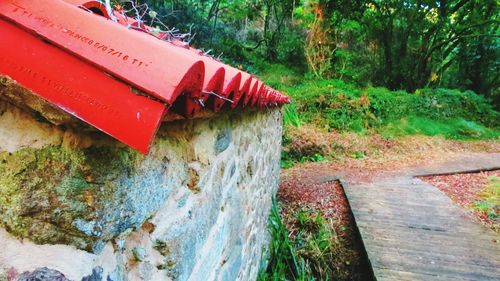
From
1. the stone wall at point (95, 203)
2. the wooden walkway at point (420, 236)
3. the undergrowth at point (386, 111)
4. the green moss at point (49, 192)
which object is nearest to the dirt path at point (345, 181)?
the wooden walkway at point (420, 236)

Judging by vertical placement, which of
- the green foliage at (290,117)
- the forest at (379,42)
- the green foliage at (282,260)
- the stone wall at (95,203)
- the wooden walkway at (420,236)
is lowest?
the green foliage at (282,260)

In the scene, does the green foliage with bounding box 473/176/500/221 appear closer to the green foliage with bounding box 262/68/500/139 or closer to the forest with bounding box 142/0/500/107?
the green foliage with bounding box 262/68/500/139

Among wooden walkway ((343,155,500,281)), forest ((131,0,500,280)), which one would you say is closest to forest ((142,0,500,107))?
forest ((131,0,500,280))

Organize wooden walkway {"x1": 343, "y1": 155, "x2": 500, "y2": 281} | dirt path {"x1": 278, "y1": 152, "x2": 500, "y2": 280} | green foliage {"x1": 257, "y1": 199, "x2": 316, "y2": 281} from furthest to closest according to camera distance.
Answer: dirt path {"x1": 278, "y1": 152, "x2": 500, "y2": 280}
green foliage {"x1": 257, "y1": 199, "x2": 316, "y2": 281}
wooden walkway {"x1": 343, "y1": 155, "x2": 500, "y2": 281}

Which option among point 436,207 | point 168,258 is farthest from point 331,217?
point 168,258

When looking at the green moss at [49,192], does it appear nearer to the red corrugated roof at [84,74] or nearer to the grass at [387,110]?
the red corrugated roof at [84,74]

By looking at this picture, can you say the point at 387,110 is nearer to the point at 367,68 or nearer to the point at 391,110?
the point at 391,110

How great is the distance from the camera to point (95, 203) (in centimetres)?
75

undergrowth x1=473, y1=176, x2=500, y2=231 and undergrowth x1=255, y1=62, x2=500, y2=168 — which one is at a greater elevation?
undergrowth x1=255, y1=62, x2=500, y2=168

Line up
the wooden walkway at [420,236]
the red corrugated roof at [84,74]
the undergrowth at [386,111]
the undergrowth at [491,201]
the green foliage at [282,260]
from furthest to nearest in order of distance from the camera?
the undergrowth at [386,111]
the undergrowth at [491,201]
the green foliage at [282,260]
the wooden walkway at [420,236]
the red corrugated roof at [84,74]

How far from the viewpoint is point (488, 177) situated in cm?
615

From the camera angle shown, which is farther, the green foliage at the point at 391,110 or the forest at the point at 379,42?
the forest at the point at 379,42

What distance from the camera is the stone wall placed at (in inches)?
28.0

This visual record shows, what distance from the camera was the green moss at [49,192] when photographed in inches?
27.9
